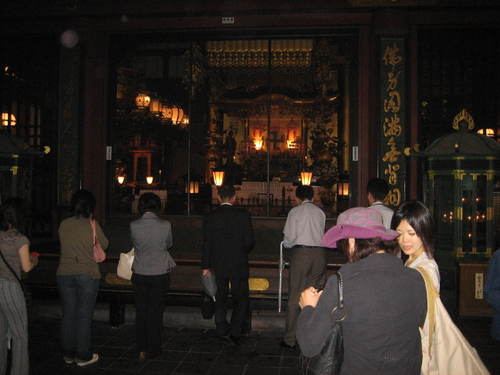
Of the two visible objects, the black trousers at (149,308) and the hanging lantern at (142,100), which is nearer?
the black trousers at (149,308)

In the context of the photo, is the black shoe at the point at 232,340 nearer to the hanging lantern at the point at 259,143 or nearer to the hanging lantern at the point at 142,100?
the hanging lantern at the point at 142,100

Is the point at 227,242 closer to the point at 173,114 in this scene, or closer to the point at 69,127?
the point at 69,127

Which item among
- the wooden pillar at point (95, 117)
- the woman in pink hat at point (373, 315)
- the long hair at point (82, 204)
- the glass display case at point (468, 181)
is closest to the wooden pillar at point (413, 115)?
the glass display case at point (468, 181)

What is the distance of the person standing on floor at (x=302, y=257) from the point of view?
6020 millimetres

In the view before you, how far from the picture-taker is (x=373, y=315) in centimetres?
241

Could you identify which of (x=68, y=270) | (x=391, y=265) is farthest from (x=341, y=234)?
(x=68, y=270)

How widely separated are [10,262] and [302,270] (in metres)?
3.38

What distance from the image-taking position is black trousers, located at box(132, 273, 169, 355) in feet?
18.5

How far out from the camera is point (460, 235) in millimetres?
7586

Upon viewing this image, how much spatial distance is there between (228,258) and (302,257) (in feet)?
3.26

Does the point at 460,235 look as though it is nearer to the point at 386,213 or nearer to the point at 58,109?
the point at 386,213

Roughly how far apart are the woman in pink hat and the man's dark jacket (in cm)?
376

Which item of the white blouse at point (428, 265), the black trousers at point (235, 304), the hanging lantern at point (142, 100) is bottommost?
the black trousers at point (235, 304)

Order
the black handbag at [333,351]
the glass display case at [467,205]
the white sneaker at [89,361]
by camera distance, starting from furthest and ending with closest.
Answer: the glass display case at [467,205], the white sneaker at [89,361], the black handbag at [333,351]
